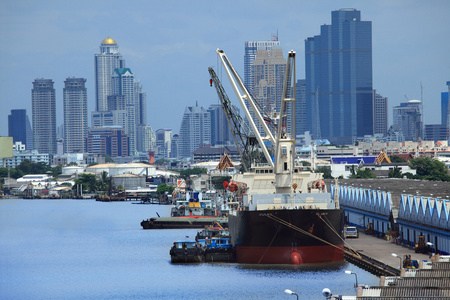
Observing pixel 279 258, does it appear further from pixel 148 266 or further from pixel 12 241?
pixel 12 241

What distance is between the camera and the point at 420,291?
4250 cm

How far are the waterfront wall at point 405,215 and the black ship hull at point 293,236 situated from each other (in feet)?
21.7

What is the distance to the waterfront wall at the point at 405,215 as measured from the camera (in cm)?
6988

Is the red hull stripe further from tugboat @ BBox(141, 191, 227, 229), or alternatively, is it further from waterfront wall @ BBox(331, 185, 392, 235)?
tugboat @ BBox(141, 191, 227, 229)

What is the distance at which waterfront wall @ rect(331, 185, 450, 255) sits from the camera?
69.9 metres

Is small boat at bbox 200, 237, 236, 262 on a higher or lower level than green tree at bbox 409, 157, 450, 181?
lower

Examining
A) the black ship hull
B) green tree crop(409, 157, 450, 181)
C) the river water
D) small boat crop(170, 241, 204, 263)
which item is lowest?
the river water

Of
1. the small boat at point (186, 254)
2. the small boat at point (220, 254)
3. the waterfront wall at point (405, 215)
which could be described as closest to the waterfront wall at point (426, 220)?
the waterfront wall at point (405, 215)

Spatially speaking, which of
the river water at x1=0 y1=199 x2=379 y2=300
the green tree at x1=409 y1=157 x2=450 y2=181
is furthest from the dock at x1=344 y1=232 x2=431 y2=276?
the green tree at x1=409 y1=157 x2=450 y2=181

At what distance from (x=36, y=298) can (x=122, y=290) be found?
5.47m

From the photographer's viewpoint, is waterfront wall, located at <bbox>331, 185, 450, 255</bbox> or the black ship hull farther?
the black ship hull

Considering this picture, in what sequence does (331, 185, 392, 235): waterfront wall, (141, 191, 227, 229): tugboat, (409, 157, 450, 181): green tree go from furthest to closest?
(409, 157, 450, 181): green tree → (141, 191, 227, 229): tugboat → (331, 185, 392, 235): waterfront wall

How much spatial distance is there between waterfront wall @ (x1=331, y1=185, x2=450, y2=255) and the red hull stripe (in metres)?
6.79

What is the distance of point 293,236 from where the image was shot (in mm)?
71438
